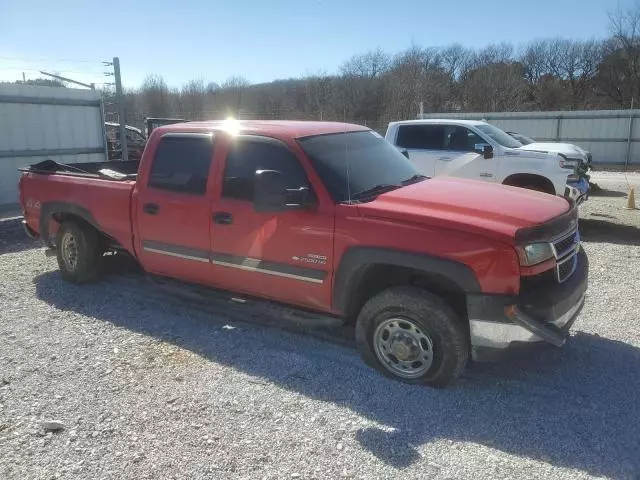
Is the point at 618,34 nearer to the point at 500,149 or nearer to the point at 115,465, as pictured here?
the point at 500,149

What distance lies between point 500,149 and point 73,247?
7.27 m

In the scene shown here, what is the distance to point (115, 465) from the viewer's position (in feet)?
9.85

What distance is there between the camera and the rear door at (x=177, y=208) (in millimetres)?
4730

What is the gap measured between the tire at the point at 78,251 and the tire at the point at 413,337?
351 cm

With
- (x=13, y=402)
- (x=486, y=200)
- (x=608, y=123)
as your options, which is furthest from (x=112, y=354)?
(x=608, y=123)

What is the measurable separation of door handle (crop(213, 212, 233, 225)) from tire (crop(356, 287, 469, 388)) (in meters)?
1.37

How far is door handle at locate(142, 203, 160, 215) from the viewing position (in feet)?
16.4

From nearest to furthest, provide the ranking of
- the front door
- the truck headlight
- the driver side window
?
the truck headlight
the front door
the driver side window

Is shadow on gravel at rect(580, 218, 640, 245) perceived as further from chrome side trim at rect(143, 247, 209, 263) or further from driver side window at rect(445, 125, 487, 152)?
chrome side trim at rect(143, 247, 209, 263)

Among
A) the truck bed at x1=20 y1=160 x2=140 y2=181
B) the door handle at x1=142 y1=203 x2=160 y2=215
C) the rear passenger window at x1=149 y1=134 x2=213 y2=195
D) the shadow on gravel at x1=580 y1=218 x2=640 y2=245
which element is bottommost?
the shadow on gravel at x1=580 y1=218 x2=640 y2=245

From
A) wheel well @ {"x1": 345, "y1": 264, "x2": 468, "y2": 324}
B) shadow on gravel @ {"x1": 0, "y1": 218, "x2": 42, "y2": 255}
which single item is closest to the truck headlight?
wheel well @ {"x1": 345, "y1": 264, "x2": 468, "y2": 324}

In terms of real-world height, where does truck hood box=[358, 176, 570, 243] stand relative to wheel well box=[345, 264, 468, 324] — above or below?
above

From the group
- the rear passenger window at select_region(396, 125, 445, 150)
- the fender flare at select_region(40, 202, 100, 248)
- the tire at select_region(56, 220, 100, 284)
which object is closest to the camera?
the fender flare at select_region(40, 202, 100, 248)

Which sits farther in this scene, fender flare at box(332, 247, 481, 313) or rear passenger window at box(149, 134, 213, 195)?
rear passenger window at box(149, 134, 213, 195)
